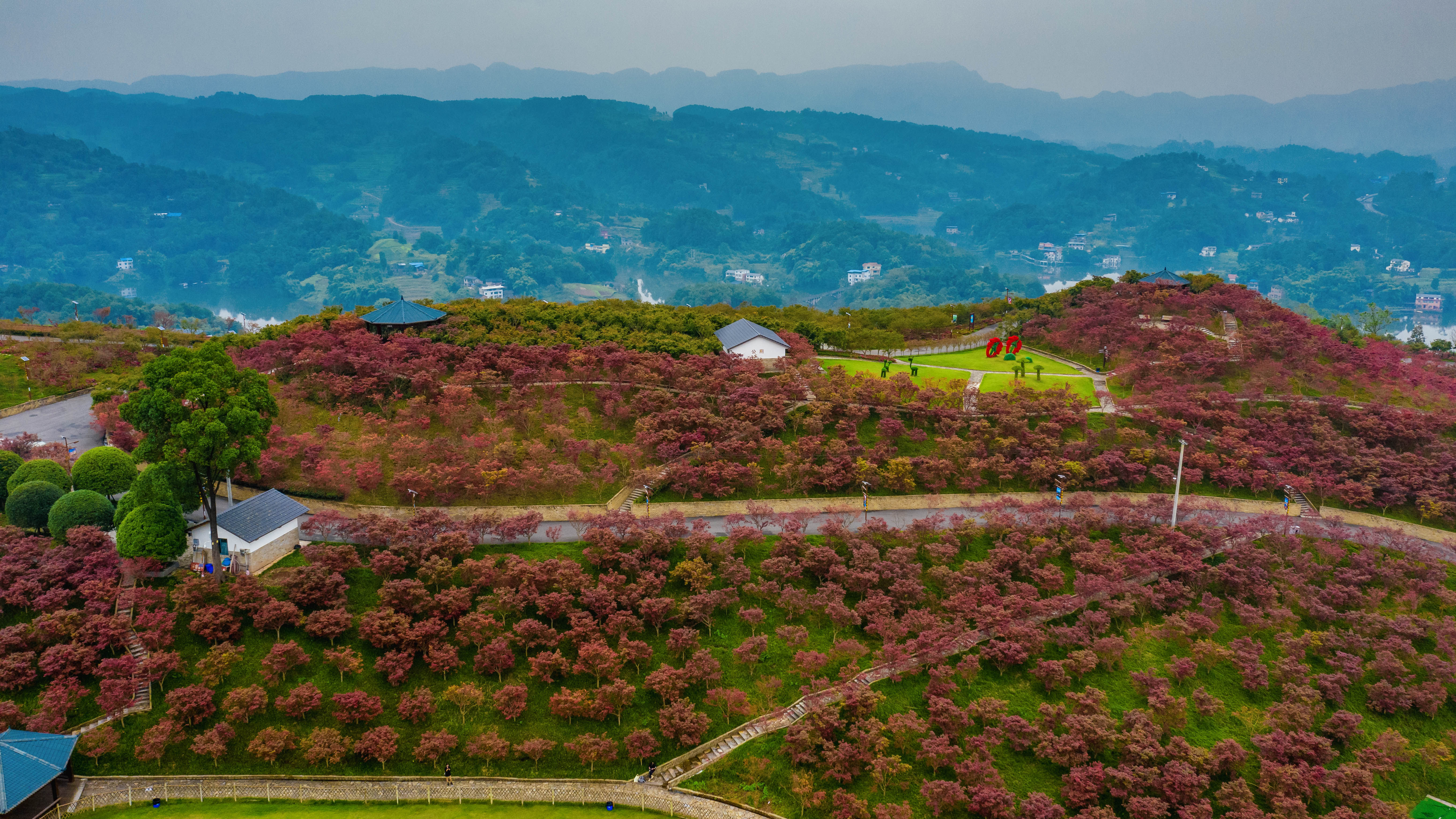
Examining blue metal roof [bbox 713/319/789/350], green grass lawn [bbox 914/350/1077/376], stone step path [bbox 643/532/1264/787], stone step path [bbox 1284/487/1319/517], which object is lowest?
A: stone step path [bbox 643/532/1264/787]

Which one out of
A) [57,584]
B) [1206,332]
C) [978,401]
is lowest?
[57,584]

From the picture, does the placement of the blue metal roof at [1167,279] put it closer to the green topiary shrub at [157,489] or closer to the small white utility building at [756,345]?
the small white utility building at [756,345]

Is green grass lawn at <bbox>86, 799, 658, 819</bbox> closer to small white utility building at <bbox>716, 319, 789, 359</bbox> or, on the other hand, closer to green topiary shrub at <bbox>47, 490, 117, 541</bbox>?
green topiary shrub at <bbox>47, 490, 117, 541</bbox>

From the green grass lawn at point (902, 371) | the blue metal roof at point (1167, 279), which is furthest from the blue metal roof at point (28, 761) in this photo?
the blue metal roof at point (1167, 279)

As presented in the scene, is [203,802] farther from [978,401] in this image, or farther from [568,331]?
[978,401]

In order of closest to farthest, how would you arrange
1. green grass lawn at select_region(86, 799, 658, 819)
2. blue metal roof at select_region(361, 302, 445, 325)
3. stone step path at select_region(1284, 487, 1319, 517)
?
green grass lawn at select_region(86, 799, 658, 819) < stone step path at select_region(1284, 487, 1319, 517) < blue metal roof at select_region(361, 302, 445, 325)

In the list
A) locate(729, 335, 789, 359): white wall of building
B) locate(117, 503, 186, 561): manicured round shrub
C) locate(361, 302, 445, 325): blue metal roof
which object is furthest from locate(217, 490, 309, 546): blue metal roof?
locate(729, 335, 789, 359): white wall of building

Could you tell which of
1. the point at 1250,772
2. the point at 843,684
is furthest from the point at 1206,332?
the point at 843,684
